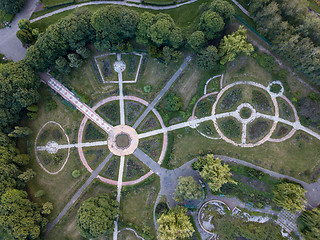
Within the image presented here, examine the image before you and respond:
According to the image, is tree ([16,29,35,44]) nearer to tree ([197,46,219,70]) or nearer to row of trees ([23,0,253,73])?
row of trees ([23,0,253,73])

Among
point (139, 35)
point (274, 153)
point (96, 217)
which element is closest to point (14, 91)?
point (139, 35)

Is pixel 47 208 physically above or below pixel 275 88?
below

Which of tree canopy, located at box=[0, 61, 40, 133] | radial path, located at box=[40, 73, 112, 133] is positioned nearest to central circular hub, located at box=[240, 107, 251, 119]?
radial path, located at box=[40, 73, 112, 133]

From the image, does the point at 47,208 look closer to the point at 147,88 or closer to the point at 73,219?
the point at 73,219

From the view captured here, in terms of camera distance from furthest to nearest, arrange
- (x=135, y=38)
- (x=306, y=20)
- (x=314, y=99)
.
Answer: (x=135, y=38), (x=314, y=99), (x=306, y=20)

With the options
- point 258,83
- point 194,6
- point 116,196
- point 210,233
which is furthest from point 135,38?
point 210,233

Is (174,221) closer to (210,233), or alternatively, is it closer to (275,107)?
(210,233)
